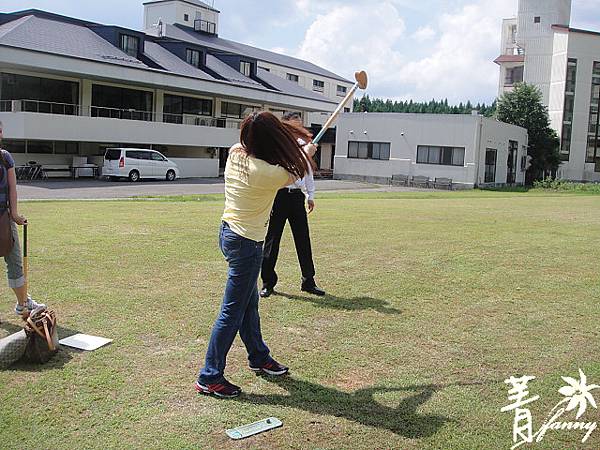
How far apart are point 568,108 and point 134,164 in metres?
48.8

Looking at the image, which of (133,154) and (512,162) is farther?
(512,162)

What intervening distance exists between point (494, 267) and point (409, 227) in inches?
178

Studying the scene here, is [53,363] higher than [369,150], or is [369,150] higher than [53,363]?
[369,150]

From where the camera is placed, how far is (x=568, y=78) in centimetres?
6506

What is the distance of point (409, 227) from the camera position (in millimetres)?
13219

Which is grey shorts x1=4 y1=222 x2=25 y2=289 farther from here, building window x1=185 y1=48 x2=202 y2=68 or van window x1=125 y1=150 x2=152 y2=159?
building window x1=185 y1=48 x2=202 y2=68

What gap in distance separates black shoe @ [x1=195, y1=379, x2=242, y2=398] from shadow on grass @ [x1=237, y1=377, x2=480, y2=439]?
6cm

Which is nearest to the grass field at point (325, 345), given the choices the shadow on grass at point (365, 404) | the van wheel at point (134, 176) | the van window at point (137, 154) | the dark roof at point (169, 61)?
the shadow on grass at point (365, 404)

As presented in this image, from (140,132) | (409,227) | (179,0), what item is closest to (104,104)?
(140,132)

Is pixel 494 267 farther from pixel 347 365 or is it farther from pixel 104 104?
pixel 104 104

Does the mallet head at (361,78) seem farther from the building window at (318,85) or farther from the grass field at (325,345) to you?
the building window at (318,85)

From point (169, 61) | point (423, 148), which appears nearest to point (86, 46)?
point (169, 61)

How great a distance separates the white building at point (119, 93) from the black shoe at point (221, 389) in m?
26.3

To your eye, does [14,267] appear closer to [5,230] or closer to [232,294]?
[5,230]
